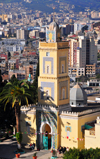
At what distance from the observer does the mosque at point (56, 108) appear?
31141mm

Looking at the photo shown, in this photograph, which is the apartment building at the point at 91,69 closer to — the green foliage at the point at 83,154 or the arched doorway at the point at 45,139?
the arched doorway at the point at 45,139

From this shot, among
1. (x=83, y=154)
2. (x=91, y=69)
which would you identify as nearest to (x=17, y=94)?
(x=83, y=154)

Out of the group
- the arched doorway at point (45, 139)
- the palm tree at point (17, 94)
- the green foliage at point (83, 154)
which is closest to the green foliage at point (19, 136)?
the palm tree at point (17, 94)

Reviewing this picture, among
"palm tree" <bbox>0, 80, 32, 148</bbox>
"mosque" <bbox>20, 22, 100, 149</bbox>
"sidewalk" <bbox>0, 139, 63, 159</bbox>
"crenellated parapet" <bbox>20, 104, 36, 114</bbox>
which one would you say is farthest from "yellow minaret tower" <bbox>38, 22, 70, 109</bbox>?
"sidewalk" <bbox>0, 139, 63, 159</bbox>

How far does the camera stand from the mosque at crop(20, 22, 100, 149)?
102 feet

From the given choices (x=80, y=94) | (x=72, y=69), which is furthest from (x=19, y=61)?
(x=80, y=94)

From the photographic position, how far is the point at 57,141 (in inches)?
1244

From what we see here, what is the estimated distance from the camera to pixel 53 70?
31.8 m

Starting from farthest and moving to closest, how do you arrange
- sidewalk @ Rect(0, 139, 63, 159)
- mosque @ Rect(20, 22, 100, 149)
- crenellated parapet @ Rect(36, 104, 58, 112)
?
1. crenellated parapet @ Rect(36, 104, 58, 112)
2. mosque @ Rect(20, 22, 100, 149)
3. sidewalk @ Rect(0, 139, 63, 159)

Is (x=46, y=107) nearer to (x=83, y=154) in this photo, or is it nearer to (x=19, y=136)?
(x=19, y=136)

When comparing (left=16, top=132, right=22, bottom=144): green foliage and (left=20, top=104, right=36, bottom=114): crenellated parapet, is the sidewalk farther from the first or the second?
(left=20, top=104, right=36, bottom=114): crenellated parapet

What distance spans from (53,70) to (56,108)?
2512mm

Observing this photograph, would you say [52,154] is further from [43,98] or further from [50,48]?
[50,48]

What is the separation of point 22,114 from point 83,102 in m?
5.48
